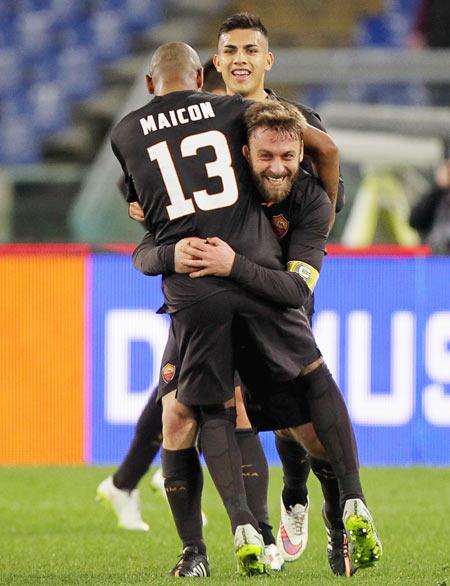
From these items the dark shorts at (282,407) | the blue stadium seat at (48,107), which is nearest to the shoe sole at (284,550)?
the dark shorts at (282,407)

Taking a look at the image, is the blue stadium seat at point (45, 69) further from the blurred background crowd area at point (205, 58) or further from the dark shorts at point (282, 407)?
the dark shorts at point (282, 407)

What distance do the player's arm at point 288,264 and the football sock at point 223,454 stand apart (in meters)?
0.46

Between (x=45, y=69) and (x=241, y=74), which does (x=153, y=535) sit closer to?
(x=241, y=74)

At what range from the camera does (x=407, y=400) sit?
923 cm

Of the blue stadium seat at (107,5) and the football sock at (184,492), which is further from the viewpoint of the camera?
the blue stadium seat at (107,5)

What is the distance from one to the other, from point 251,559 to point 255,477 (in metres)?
0.75

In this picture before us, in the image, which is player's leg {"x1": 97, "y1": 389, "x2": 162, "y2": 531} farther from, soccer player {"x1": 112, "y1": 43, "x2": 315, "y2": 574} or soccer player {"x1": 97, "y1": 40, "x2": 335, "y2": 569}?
soccer player {"x1": 112, "y1": 43, "x2": 315, "y2": 574}

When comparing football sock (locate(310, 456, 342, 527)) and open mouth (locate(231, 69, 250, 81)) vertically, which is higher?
open mouth (locate(231, 69, 250, 81))

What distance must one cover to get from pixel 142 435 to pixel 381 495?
1.71 m

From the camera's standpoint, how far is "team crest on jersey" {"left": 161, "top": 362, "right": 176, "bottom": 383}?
5.17m

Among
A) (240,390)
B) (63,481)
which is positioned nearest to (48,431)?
(63,481)

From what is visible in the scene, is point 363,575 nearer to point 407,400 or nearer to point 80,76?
point 407,400

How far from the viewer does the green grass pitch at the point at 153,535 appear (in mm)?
5285

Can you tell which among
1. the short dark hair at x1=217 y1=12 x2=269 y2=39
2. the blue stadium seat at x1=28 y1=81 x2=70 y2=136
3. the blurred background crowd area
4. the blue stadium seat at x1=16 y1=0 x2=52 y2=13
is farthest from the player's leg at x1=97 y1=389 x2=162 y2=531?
the blue stadium seat at x1=16 y1=0 x2=52 y2=13
